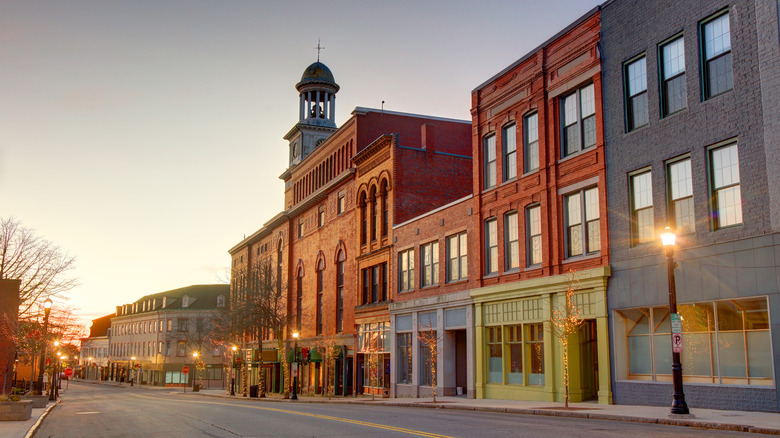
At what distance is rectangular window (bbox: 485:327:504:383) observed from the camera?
3055 cm

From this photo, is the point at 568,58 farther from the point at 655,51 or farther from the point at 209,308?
the point at 209,308

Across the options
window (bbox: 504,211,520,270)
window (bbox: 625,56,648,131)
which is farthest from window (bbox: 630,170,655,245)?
window (bbox: 504,211,520,270)

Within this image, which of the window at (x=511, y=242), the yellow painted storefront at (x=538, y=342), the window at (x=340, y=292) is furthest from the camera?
the window at (x=340, y=292)

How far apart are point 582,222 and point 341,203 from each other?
27.5 meters

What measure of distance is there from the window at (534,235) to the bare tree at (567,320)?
289 centimetres

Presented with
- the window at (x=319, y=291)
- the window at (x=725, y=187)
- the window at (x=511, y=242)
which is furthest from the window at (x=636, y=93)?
the window at (x=319, y=291)

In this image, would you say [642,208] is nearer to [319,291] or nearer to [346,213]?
[346,213]

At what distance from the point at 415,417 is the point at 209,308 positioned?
93492 millimetres

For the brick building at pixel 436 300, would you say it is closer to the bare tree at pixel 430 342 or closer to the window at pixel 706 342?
the bare tree at pixel 430 342

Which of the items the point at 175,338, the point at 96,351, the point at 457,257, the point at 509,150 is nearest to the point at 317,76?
the point at 457,257

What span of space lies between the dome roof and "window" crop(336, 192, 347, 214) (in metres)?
20.4

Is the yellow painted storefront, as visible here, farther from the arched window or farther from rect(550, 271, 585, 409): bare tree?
the arched window

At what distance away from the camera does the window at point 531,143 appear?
29.5 meters

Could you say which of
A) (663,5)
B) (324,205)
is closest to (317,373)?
(324,205)
